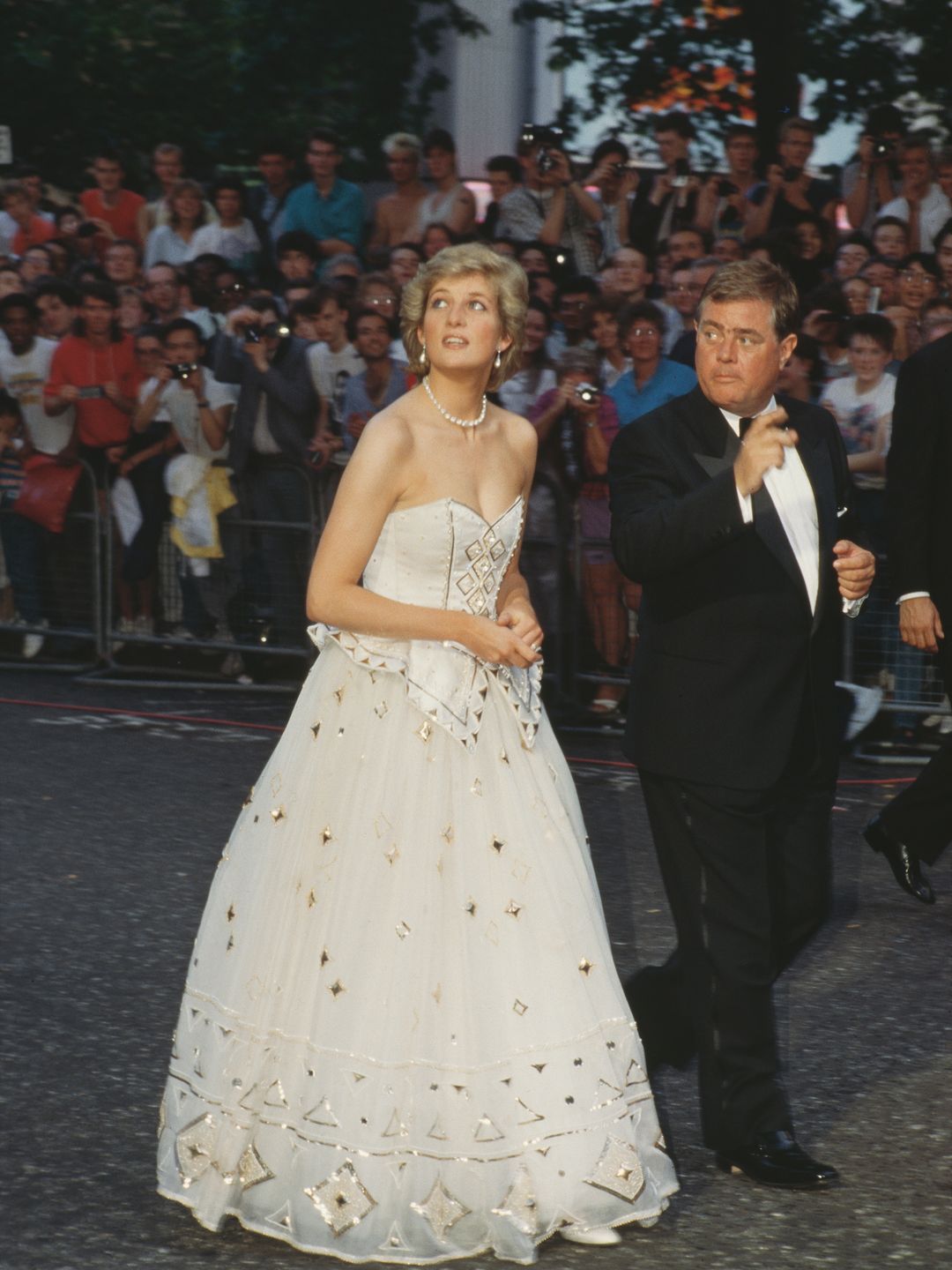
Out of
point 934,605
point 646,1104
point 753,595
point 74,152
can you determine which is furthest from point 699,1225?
point 74,152

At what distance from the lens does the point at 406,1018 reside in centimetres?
400

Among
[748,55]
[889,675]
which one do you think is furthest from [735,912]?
[748,55]

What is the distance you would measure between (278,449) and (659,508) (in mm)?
6394

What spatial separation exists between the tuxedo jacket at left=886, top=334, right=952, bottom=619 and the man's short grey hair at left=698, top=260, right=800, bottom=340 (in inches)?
70.2

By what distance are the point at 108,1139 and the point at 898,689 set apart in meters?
5.31

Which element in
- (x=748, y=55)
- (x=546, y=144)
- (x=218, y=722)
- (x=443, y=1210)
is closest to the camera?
(x=443, y=1210)

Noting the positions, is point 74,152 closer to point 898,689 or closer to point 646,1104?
point 898,689

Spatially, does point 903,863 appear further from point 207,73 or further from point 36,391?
point 207,73

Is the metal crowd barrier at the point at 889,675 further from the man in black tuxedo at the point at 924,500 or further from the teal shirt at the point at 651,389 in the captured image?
the man in black tuxedo at the point at 924,500

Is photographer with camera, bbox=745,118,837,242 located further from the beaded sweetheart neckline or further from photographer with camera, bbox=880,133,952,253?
the beaded sweetheart neckline

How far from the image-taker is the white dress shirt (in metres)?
4.44

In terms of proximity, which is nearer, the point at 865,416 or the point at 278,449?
the point at 865,416

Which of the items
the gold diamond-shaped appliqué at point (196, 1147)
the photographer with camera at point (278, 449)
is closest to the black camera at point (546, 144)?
the photographer with camera at point (278, 449)

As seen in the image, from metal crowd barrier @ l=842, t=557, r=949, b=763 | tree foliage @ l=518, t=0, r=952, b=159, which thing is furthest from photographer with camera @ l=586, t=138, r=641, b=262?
tree foliage @ l=518, t=0, r=952, b=159
